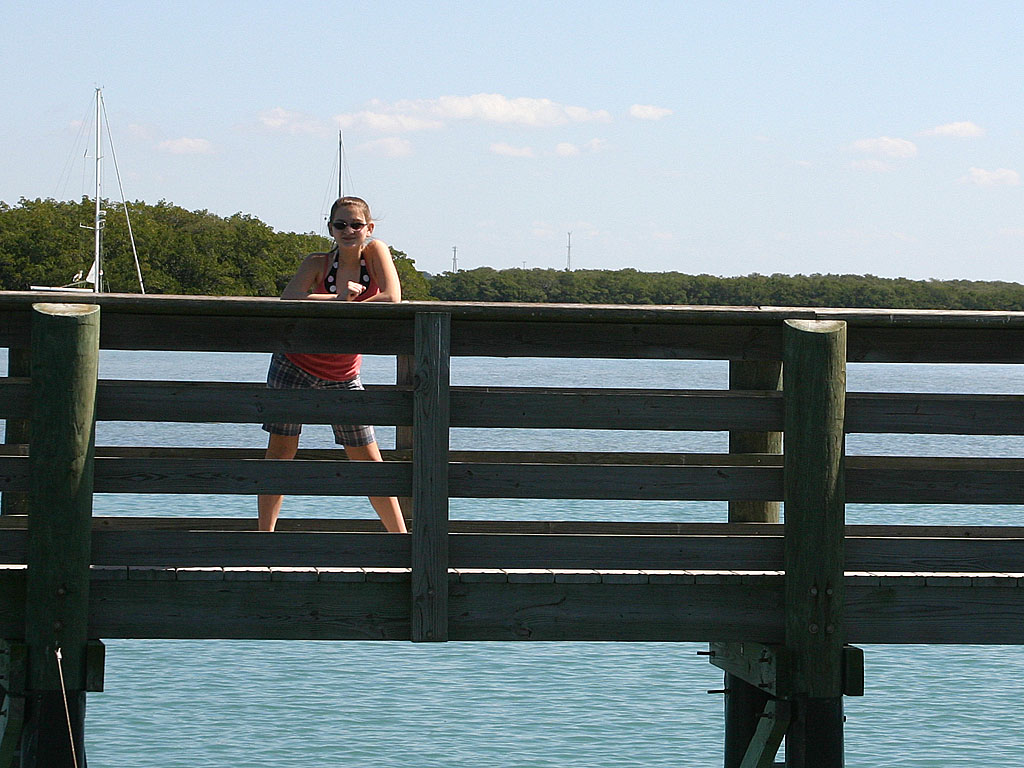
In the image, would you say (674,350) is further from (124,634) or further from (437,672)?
(437,672)

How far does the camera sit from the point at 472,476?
191 inches

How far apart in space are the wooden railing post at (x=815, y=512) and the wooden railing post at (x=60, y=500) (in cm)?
227

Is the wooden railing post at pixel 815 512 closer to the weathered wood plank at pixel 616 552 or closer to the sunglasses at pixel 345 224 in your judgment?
the weathered wood plank at pixel 616 552

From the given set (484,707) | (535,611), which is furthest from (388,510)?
(484,707)

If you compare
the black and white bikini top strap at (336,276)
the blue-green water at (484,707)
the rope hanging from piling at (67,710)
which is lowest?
the blue-green water at (484,707)

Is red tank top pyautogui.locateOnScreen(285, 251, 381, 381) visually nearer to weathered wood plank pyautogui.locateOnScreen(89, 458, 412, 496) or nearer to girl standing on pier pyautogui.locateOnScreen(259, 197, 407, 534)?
girl standing on pier pyautogui.locateOnScreen(259, 197, 407, 534)

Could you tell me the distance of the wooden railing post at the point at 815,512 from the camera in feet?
15.6

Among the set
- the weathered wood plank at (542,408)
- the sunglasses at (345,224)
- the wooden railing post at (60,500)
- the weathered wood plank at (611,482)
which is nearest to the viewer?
the wooden railing post at (60,500)

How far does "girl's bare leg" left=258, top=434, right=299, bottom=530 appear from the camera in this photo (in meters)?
5.46

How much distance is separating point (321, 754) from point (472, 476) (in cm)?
533

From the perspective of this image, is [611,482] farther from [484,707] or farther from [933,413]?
[484,707]

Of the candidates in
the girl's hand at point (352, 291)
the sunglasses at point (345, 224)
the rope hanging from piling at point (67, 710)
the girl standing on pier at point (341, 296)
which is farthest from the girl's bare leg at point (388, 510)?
the rope hanging from piling at point (67, 710)

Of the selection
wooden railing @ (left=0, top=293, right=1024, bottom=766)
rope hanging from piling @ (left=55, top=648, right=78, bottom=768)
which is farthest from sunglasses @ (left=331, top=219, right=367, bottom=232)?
rope hanging from piling @ (left=55, top=648, right=78, bottom=768)

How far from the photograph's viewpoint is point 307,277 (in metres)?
5.75
